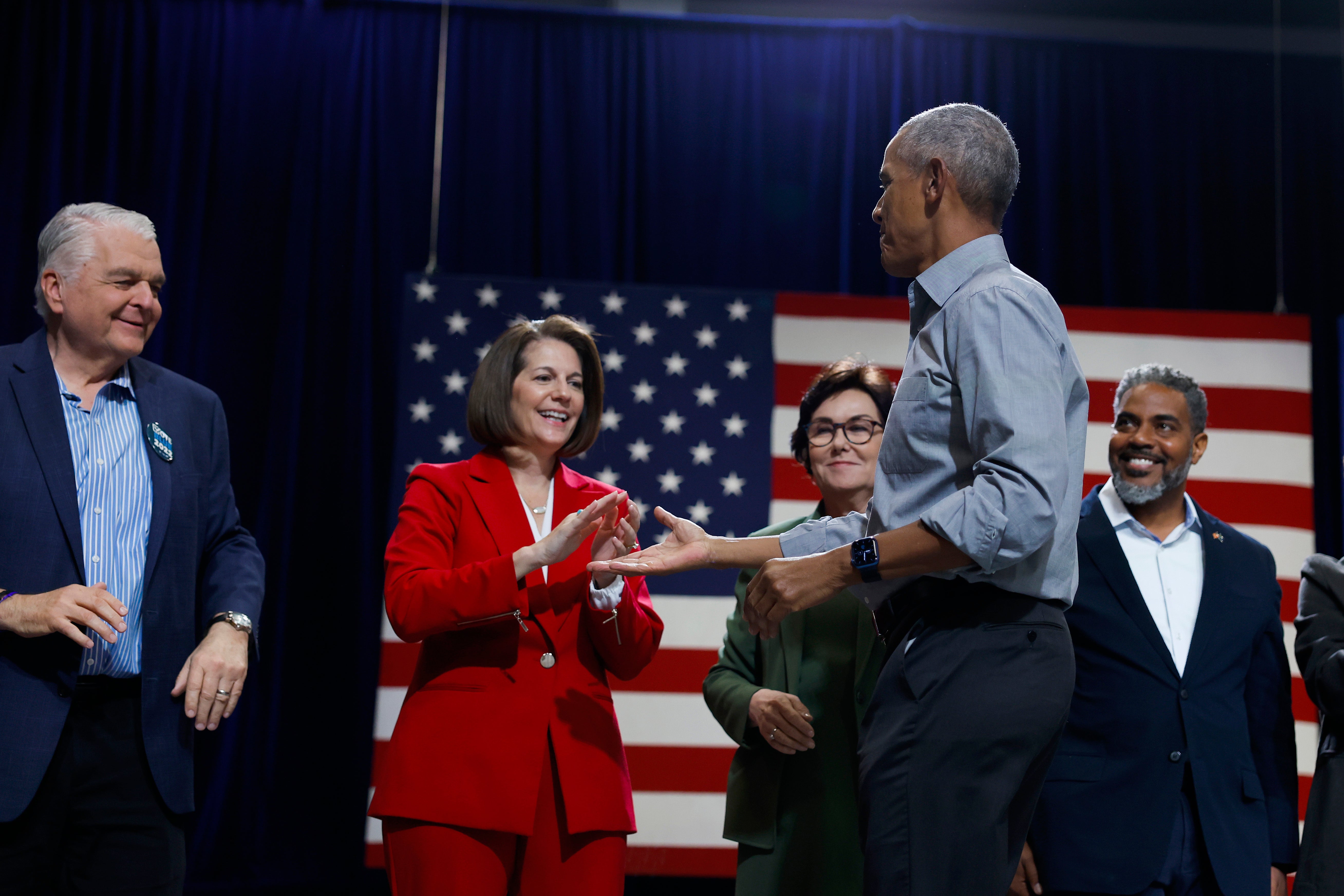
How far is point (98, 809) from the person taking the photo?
1952 mm

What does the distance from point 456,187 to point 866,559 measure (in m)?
3.84

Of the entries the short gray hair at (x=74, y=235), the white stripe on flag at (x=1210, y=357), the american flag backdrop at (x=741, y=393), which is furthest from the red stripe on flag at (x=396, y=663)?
the white stripe on flag at (x=1210, y=357)

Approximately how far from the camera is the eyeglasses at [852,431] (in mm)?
2521

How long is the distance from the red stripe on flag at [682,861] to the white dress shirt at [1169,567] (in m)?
1.92

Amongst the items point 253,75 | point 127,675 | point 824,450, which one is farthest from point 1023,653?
point 253,75

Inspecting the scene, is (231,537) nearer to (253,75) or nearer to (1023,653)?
(1023,653)

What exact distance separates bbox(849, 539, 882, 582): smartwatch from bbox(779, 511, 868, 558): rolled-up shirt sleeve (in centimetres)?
24

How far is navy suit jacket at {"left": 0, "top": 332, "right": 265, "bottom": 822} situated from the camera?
6.25 ft

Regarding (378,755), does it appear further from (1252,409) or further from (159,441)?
(1252,409)

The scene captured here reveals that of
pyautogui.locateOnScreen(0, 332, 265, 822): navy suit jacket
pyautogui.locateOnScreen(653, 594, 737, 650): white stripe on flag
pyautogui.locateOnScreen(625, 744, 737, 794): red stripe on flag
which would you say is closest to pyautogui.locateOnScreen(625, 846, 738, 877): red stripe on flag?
pyautogui.locateOnScreen(625, 744, 737, 794): red stripe on flag

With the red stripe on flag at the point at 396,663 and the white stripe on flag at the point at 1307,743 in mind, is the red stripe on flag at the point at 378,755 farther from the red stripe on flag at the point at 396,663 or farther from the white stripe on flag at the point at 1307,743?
the white stripe on flag at the point at 1307,743

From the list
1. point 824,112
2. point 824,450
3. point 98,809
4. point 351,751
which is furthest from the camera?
point 824,112

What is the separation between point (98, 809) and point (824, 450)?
161 cm

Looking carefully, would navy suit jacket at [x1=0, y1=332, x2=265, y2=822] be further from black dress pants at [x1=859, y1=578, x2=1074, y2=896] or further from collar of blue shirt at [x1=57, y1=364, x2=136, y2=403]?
black dress pants at [x1=859, y1=578, x2=1074, y2=896]
